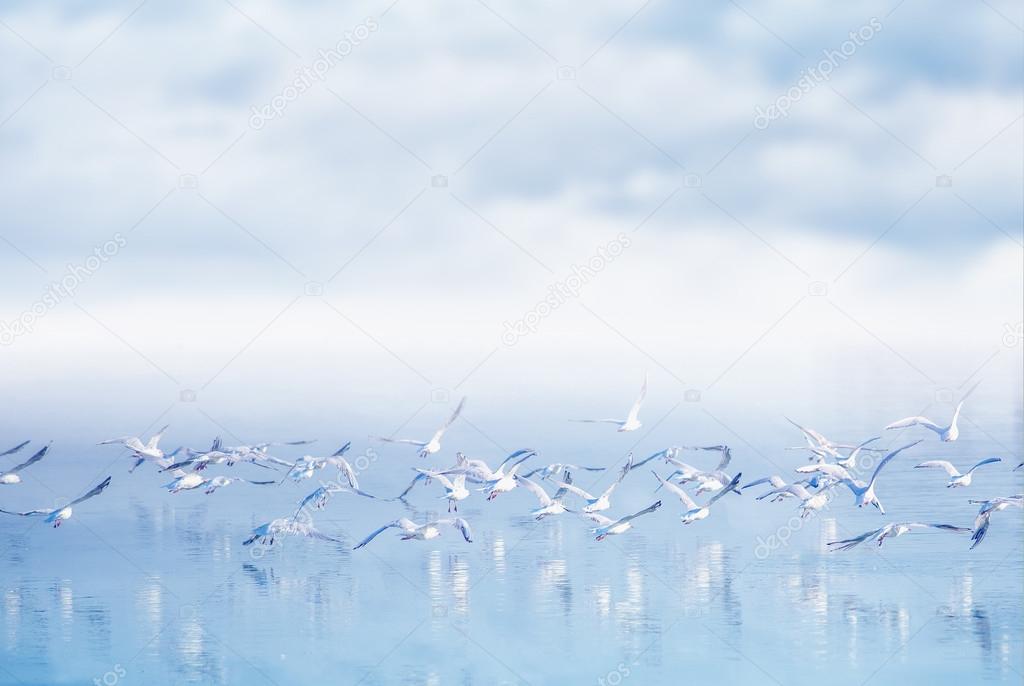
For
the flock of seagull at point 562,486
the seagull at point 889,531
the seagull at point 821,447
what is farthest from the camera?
the seagull at point 821,447

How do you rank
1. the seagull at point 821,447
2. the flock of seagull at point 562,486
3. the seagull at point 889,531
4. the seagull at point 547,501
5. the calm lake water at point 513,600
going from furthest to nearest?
the seagull at point 821,447 < the seagull at point 547,501 < the flock of seagull at point 562,486 < the seagull at point 889,531 < the calm lake water at point 513,600

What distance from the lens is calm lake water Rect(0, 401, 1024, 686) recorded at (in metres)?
25.5

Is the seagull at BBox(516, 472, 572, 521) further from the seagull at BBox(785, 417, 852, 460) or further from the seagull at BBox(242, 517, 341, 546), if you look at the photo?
the seagull at BBox(785, 417, 852, 460)

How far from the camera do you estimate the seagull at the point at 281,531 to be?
32000 mm

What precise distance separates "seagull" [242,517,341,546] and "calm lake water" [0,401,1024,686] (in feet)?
0.95

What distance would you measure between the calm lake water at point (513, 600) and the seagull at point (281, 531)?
11.4 inches

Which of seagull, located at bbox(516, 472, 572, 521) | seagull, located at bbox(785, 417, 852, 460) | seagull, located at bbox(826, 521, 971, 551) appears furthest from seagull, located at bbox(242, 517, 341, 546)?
seagull, located at bbox(785, 417, 852, 460)

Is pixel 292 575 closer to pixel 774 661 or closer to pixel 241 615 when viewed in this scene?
pixel 241 615

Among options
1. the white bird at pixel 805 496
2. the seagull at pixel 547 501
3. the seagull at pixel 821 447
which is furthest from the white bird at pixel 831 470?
the seagull at pixel 547 501

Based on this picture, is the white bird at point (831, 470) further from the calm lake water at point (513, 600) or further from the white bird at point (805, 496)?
the calm lake water at point (513, 600)

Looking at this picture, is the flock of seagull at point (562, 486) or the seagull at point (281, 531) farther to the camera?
the seagull at point (281, 531)

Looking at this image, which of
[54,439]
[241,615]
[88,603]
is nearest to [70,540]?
[88,603]

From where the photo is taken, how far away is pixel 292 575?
31.3m

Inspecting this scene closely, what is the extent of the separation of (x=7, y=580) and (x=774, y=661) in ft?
50.7
